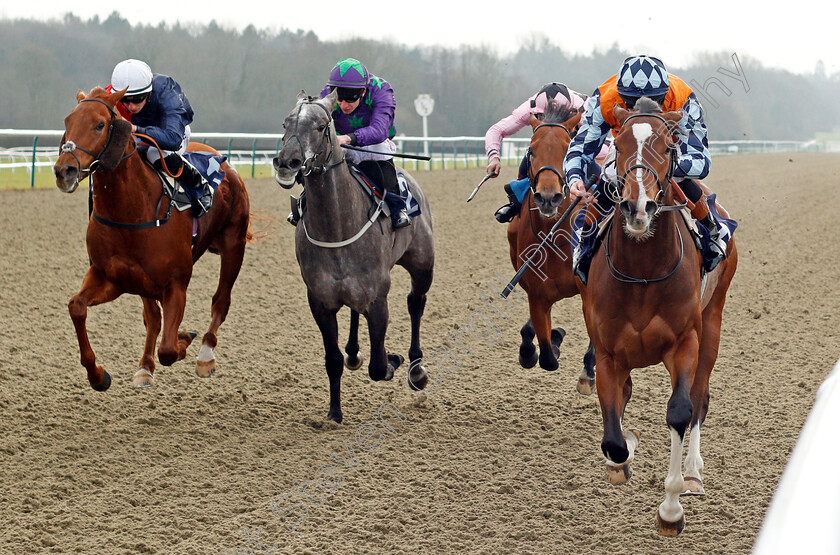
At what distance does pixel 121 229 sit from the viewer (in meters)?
4.99

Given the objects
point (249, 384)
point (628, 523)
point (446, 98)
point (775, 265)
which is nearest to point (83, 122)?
point (249, 384)

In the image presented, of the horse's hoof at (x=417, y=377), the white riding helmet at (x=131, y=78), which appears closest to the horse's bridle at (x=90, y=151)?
the white riding helmet at (x=131, y=78)

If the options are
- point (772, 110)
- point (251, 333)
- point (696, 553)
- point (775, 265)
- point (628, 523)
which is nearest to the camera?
point (696, 553)

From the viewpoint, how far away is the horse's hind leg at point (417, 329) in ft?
18.9

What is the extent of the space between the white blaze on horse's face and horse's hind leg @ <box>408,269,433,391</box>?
279 centimetres

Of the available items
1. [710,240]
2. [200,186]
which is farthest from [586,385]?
[200,186]

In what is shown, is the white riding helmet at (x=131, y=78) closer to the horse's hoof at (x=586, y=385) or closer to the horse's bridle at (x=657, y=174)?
the horse's bridle at (x=657, y=174)

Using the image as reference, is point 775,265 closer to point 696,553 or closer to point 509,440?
point 509,440

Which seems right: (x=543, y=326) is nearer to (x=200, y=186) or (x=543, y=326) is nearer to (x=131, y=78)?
(x=200, y=186)

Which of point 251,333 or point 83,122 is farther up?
point 83,122

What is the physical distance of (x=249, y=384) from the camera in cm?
610

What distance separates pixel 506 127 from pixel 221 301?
2.24 meters

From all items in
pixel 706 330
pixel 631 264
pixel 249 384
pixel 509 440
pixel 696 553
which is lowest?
pixel 249 384

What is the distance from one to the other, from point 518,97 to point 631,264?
3833 centimetres
